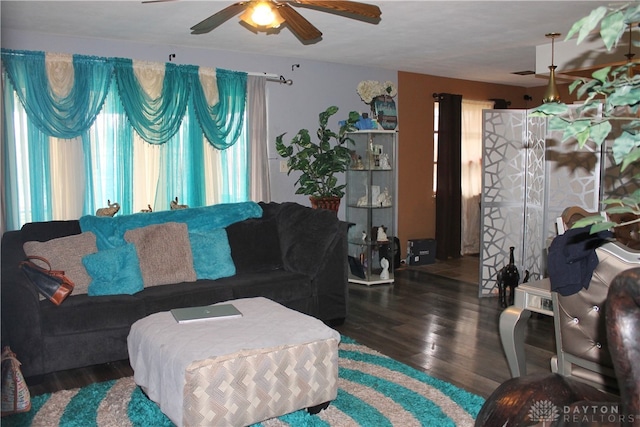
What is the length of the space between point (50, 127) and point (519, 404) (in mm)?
4454

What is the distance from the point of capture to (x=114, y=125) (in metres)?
5.02

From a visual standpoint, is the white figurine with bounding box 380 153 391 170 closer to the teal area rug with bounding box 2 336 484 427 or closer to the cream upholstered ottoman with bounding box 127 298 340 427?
the teal area rug with bounding box 2 336 484 427

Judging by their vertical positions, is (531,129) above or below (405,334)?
above

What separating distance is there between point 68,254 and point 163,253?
2.12 feet

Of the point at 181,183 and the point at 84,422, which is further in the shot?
the point at 181,183

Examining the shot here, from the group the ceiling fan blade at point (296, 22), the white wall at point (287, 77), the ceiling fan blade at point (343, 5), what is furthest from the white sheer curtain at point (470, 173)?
the ceiling fan blade at point (343, 5)

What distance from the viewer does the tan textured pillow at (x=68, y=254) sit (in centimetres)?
384

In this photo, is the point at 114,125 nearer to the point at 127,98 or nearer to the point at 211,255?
the point at 127,98

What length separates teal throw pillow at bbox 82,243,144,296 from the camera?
12.5ft

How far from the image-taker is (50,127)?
4.67 meters

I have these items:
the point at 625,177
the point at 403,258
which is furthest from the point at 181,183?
the point at 625,177

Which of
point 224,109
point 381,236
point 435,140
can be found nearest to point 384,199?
point 381,236

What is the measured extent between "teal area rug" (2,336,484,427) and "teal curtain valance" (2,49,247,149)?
94.5 inches

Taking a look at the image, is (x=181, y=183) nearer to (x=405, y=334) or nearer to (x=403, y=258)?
(x=405, y=334)
